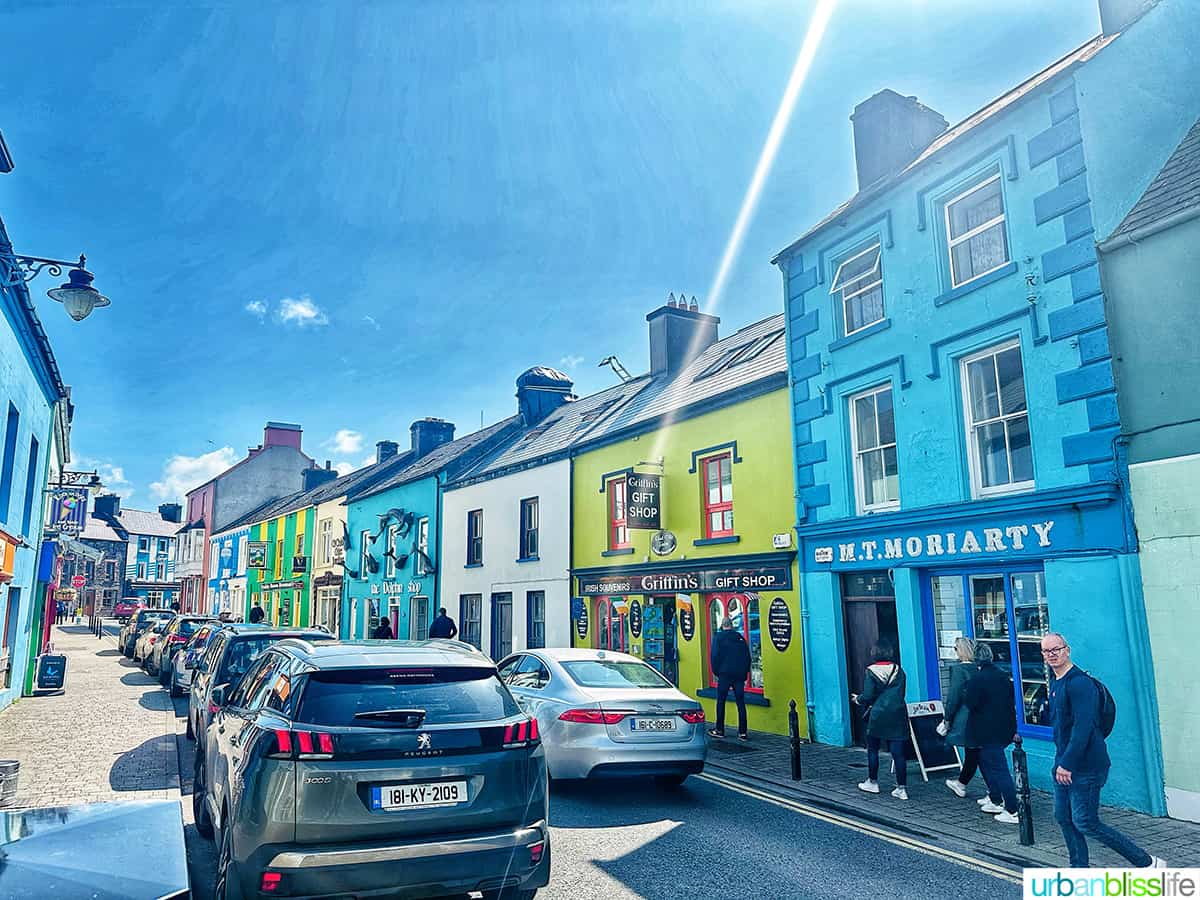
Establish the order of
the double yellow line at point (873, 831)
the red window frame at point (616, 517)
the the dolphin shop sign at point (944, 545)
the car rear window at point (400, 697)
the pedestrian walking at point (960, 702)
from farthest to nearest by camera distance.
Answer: the red window frame at point (616, 517) → the the dolphin shop sign at point (944, 545) → the pedestrian walking at point (960, 702) → the double yellow line at point (873, 831) → the car rear window at point (400, 697)

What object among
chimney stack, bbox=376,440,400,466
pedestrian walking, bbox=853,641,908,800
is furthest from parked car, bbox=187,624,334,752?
chimney stack, bbox=376,440,400,466

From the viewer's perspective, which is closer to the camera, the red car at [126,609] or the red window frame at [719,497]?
the red window frame at [719,497]

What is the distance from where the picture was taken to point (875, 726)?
875cm

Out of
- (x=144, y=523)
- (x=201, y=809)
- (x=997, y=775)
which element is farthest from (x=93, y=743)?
(x=144, y=523)

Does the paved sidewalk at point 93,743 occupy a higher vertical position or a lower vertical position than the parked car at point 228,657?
lower

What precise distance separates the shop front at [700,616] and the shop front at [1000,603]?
2.51 ft

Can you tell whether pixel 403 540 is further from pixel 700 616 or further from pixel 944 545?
pixel 944 545

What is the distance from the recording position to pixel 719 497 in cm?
1491

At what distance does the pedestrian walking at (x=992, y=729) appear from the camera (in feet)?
25.7

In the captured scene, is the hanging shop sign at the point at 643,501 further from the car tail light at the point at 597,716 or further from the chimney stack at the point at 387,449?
the chimney stack at the point at 387,449

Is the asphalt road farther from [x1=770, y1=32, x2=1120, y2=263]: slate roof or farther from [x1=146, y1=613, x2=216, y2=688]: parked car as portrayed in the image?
[x1=146, y1=613, x2=216, y2=688]: parked car

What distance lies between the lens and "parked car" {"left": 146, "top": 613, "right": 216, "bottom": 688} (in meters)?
19.6

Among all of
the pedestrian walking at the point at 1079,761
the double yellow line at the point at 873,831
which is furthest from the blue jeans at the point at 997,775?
the pedestrian walking at the point at 1079,761

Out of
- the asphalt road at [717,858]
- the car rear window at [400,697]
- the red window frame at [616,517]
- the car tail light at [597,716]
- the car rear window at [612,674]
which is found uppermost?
the red window frame at [616,517]
